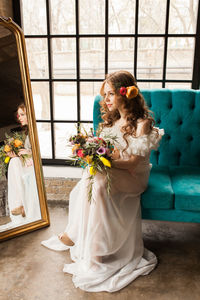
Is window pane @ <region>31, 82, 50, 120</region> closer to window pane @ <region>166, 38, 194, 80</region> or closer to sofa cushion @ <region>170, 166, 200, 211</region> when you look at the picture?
window pane @ <region>166, 38, 194, 80</region>

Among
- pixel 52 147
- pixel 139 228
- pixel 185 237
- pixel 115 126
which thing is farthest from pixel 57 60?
pixel 185 237

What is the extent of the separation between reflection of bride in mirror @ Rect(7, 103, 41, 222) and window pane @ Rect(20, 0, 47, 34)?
3.71ft

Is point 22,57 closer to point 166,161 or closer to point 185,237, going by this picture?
point 166,161

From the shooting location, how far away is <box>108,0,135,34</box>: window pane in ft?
10.3

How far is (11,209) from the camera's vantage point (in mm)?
2686

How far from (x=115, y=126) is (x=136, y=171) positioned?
1.64 feet

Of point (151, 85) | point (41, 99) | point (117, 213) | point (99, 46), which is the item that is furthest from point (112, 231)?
point (99, 46)

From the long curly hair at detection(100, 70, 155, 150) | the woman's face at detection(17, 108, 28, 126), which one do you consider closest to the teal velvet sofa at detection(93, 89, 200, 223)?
the long curly hair at detection(100, 70, 155, 150)

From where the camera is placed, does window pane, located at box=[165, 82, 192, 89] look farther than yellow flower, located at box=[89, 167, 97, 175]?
Yes

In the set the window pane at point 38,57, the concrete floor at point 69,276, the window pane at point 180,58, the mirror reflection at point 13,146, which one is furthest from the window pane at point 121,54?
the concrete floor at point 69,276

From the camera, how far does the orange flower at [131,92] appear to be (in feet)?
7.76

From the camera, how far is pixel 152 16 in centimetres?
312

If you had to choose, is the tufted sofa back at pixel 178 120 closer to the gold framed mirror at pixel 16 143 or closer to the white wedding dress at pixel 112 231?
the white wedding dress at pixel 112 231

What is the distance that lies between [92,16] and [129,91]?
1.35 m
